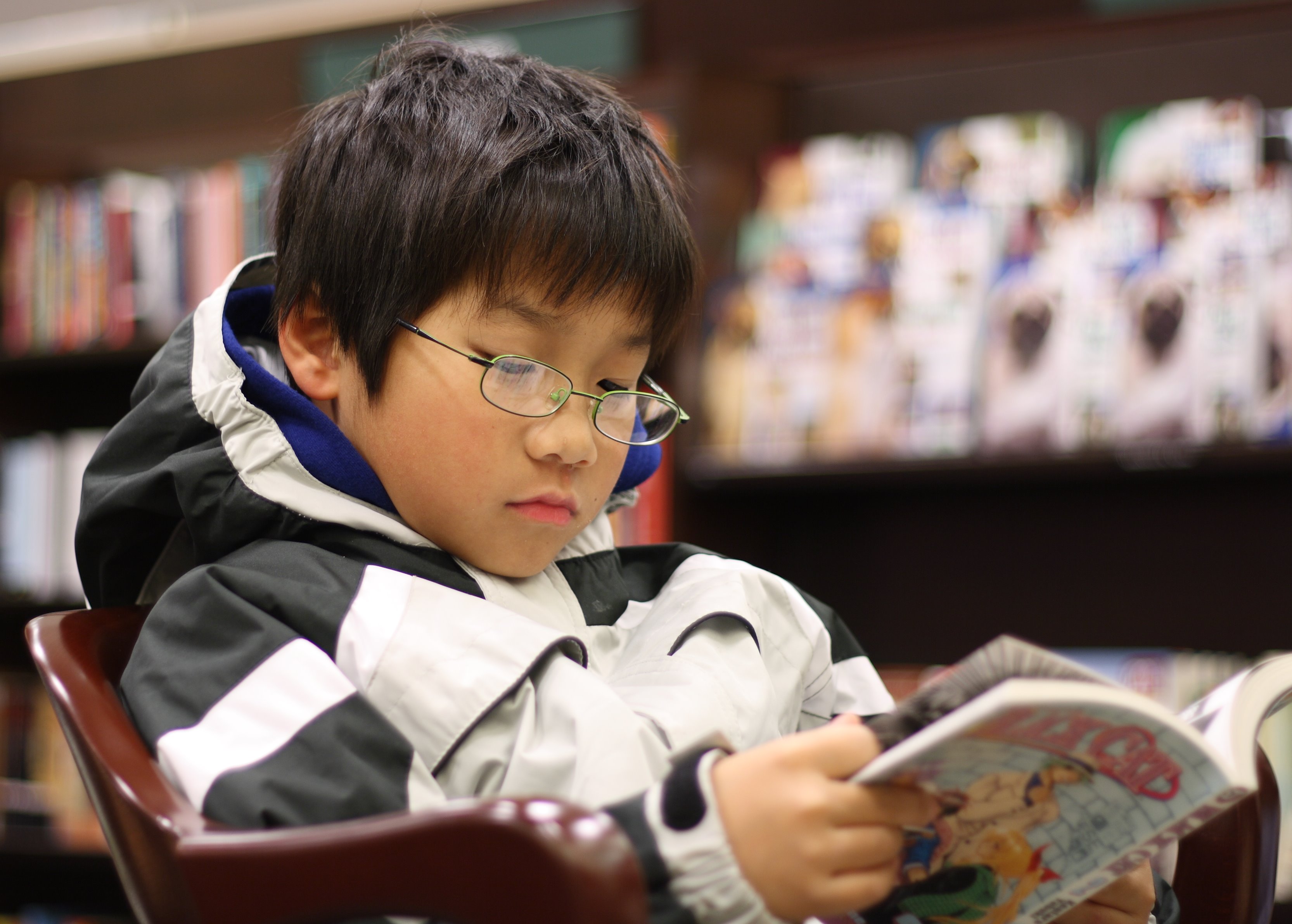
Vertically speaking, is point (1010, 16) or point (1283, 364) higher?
point (1010, 16)

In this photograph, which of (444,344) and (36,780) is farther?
(36,780)

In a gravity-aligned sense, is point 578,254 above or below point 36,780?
above

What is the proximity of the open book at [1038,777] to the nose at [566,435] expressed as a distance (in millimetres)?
329

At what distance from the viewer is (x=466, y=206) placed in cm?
89

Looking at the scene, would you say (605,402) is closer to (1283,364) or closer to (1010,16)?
(1283,364)

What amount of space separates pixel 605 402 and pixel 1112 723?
1.46ft

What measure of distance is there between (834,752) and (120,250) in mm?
2305

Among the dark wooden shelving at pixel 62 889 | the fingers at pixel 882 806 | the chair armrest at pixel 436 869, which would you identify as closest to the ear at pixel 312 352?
the chair armrest at pixel 436 869

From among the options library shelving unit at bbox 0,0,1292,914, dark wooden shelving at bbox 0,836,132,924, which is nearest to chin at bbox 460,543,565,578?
library shelving unit at bbox 0,0,1292,914

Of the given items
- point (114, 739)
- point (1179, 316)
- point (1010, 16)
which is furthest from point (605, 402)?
point (1010, 16)

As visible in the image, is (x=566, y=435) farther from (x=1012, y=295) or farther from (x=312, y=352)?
(x=1012, y=295)

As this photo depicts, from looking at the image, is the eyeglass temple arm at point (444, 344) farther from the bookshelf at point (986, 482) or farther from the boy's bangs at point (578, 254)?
the bookshelf at point (986, 482)

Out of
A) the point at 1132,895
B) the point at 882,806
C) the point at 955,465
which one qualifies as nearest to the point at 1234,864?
the point at 1132,895

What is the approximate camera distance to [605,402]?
940 millimetres
